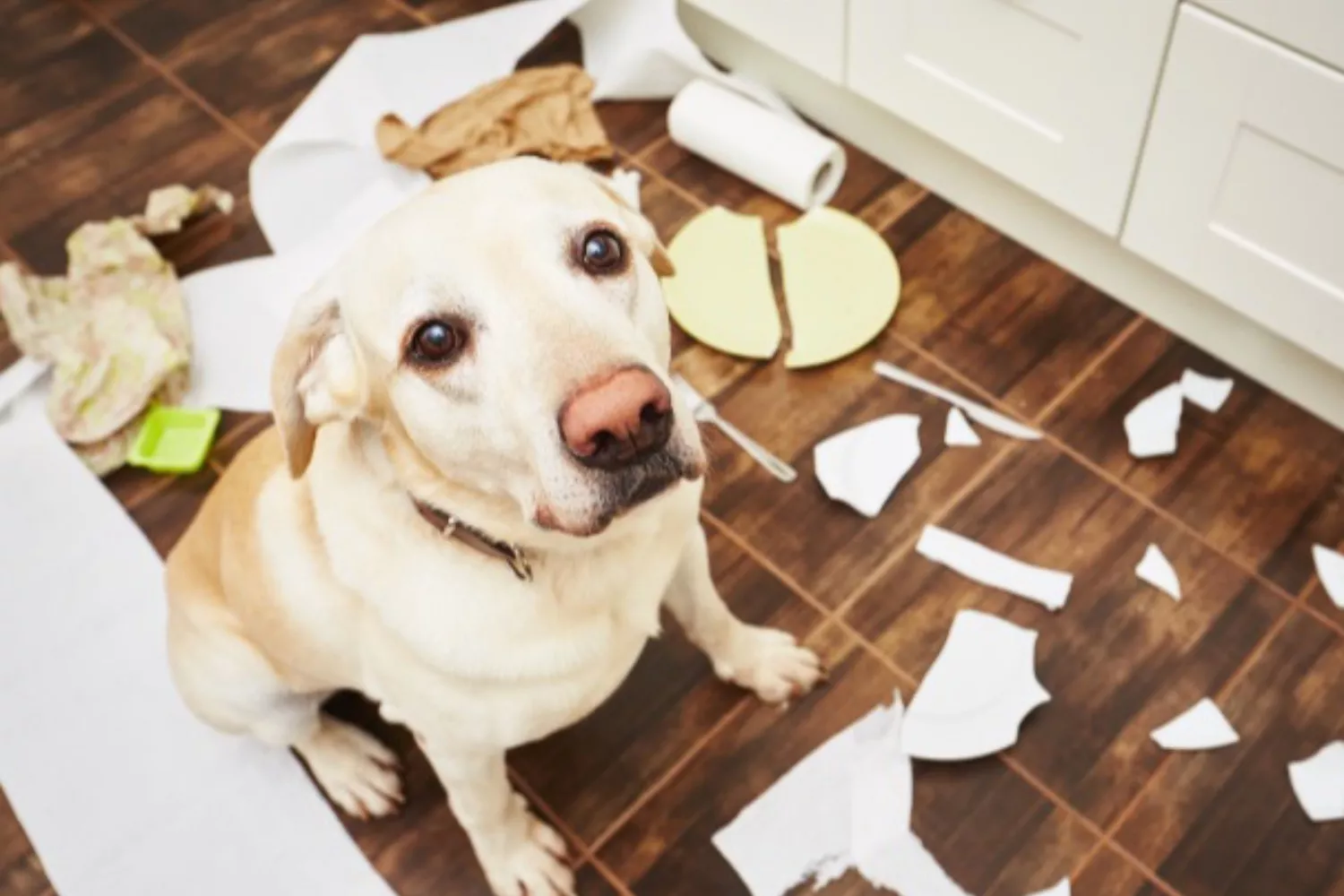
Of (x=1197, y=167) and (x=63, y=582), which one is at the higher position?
(x=1197, y=167)

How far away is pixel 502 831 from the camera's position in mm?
1576

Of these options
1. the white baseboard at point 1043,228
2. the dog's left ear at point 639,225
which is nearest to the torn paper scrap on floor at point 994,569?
the white baseboard at point 1043,228

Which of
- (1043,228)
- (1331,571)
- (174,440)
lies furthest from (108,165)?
(1331,571)

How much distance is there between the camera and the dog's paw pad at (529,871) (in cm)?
161

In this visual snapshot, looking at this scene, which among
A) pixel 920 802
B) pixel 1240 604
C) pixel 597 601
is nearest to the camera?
pixel 597 601

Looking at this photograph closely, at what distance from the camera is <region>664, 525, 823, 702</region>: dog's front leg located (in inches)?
65.8

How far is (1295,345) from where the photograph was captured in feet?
6.30

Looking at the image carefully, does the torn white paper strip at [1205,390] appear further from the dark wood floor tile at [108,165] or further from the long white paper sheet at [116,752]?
the dark wood floor tile at [108,165]

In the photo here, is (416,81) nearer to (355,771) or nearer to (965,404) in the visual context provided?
(965,404)

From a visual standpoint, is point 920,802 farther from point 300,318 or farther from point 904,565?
point 300,318

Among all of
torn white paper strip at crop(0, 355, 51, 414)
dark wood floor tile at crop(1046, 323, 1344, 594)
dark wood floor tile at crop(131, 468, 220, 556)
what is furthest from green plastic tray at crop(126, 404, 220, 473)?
dark wood floor tile at crop(1046, 323, 1344, 594)

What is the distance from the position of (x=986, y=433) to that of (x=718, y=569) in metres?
0.46

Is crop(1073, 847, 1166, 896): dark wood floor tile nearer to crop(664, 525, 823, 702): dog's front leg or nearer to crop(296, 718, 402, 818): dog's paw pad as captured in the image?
crop(664, 525, 823, 702): dog's front leg

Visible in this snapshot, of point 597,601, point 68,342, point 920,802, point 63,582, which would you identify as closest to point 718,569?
point 920,802
